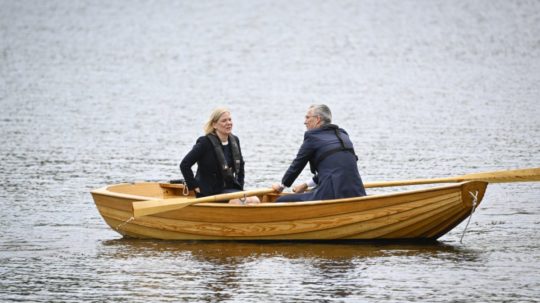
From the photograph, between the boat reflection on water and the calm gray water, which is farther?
the boat reflection on water

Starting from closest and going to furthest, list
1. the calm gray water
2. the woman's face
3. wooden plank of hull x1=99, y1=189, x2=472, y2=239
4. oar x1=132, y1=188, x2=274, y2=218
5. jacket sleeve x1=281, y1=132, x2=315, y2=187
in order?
the calm gray water
wooden plank of hull x1=99, y1=189, x2=472, y2=239
jacket sleeve x1=281, y1=132, x2=315, y2=187
oar x1=132, y1=188, x2=274, y2=218
the woman's face

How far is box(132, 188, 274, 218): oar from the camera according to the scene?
15211 mm

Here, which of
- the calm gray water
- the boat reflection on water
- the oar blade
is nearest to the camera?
the calm gray water

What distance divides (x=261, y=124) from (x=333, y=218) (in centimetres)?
2012

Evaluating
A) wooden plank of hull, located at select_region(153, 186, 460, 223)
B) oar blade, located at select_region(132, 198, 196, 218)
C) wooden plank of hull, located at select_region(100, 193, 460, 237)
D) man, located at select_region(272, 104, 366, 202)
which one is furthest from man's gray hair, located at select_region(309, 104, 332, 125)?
oar blade, located at select_region(132, 198, 196, 218)

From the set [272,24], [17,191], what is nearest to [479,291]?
[17,191]

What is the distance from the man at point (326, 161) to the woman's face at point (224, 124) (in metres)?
1.04

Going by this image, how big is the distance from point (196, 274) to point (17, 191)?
8525 millimetres

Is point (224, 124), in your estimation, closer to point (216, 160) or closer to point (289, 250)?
point (216, 160)

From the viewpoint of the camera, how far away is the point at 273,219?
49.6 ft

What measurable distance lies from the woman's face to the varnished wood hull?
3.32 ft

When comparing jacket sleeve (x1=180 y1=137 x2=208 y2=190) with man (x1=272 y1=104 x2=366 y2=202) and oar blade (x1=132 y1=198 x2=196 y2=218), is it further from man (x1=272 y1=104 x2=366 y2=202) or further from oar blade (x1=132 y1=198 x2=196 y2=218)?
man (x1=272 y1=104 x2=366 y2=202)

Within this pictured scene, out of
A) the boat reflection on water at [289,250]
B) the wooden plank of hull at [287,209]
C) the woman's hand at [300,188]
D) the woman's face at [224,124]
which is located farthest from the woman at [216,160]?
the boat reflection on water at [289,250]

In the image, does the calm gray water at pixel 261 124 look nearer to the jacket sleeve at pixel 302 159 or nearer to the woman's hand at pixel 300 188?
the woman's hand at pixel 300 188
